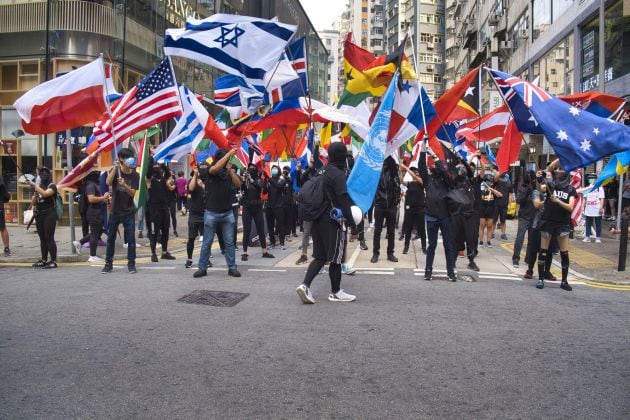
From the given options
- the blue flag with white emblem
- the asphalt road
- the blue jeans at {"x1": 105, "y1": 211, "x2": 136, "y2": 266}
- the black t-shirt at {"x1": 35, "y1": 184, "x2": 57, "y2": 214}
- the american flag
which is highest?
the american flag

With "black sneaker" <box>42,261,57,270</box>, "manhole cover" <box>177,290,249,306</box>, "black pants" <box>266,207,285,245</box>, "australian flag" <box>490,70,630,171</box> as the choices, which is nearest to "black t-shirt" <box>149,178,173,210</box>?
"black sneaker" <box>42,261,57,270</box>

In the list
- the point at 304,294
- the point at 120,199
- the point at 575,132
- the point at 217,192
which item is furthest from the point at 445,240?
the point at 120,199

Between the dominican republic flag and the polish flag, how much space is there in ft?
4.97

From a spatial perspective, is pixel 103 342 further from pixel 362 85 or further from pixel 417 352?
pixel 362 85

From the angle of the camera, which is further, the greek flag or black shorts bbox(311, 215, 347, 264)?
the greek flag

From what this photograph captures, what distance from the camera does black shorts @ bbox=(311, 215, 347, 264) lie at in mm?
6641

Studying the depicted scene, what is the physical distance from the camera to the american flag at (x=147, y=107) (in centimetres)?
973

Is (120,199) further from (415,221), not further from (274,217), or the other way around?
(415,221)

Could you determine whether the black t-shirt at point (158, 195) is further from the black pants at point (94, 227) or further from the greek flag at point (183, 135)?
the black pants at point (94, 227)

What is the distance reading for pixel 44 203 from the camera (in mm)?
9727

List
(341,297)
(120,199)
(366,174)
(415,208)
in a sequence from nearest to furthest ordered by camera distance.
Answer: (341,297) → (366,174) → (120,199) → (415,208)

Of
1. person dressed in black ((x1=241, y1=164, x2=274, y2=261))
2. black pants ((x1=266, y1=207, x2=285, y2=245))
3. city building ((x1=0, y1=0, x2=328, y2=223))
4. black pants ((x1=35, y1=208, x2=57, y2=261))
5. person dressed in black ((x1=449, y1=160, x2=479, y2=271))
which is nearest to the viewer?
person dressed in black ((x1=449, y1=160, x2=479, y2=271))

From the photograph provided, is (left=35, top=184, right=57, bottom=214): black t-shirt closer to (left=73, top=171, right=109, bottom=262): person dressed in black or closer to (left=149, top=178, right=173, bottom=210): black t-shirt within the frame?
(left=73, top=171, right=109, bottom=262): person dressed in black

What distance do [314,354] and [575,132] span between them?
5357 millimetres
